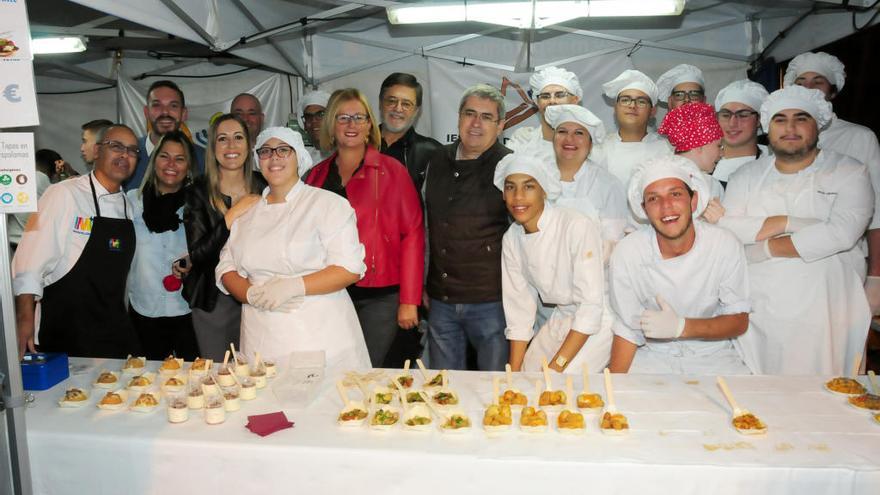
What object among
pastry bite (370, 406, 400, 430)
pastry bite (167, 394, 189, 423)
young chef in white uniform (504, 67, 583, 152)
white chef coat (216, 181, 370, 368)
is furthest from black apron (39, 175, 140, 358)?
young chef in white uniform (504, 67, 583, 152)

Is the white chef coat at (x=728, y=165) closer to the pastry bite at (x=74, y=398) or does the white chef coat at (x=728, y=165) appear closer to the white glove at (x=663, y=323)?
the white glove at (x=663, y=323)

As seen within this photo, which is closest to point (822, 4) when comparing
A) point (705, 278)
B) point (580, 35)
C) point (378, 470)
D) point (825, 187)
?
point (580, 35)

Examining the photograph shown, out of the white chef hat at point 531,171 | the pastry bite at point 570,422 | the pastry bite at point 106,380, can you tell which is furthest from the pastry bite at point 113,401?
the white chef hat at point 531,171

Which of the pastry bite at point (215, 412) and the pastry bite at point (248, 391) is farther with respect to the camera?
the pastry bite at point (248, 391)

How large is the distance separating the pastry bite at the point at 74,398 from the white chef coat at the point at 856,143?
431 centimetres

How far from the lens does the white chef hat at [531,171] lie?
345 cm

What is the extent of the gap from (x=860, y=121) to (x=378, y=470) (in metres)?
5.62

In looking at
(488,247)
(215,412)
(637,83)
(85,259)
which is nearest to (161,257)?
(85,259)

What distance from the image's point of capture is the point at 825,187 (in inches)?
139

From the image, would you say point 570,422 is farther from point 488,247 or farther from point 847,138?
point 847,138

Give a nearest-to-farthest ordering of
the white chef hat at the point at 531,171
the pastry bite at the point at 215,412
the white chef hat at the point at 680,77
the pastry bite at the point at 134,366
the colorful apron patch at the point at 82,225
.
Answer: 1. the pastry bite at the point at 215,412
2. the pastry bite at the point at 134,366
3. the white chef hat at the point at 531,171
4. the colorful apron patch at the point at 82,225
5. the white chef hat at the point at 680,77

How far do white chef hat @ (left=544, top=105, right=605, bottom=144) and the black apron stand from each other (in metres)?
2.66

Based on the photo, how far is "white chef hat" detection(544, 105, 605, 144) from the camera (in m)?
3.90

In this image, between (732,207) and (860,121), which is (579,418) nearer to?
(732,207)
